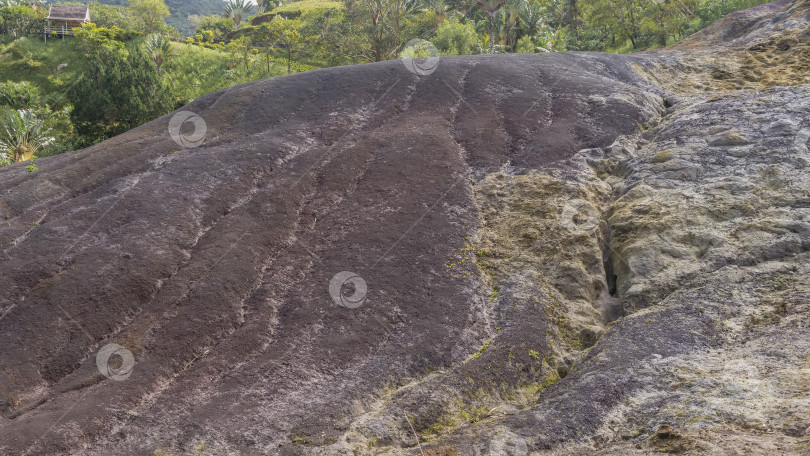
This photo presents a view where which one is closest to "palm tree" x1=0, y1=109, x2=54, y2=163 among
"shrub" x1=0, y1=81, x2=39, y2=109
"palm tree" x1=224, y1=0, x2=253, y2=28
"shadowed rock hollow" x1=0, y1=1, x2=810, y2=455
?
"shrub" x1=0, y1=81, x2=39, y2=109

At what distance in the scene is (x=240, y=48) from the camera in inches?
2128

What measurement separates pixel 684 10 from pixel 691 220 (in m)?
45.2

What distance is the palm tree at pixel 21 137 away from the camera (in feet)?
109

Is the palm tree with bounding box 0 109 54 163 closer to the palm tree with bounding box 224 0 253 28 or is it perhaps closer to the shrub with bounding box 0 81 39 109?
the shrub with bounding box 0 81 39 109
